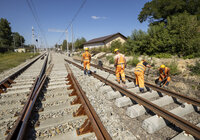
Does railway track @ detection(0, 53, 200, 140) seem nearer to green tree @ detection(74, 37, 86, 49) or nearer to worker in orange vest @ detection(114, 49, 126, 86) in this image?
worker in orange vest @ detection(114, 49, 126, 86)

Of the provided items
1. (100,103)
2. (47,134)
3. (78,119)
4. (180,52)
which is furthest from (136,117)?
(180,52)

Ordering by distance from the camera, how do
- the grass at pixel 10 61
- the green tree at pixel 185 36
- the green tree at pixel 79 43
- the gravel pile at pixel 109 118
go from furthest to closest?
the green tree at pixel 79 43 → the grass at pixel 10 61 → the green tree at pixel 185 36 → the gravel pile at pixel 109 118

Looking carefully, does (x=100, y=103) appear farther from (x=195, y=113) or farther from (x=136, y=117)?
(x=195, y=113)

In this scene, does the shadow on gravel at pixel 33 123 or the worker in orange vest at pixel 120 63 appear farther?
the worker in orange vest at pixel 120 63

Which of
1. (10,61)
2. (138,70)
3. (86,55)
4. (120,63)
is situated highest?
(86,55)

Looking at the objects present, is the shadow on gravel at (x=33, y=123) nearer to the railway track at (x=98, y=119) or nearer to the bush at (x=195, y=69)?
the railway track at (x=98, y=119)

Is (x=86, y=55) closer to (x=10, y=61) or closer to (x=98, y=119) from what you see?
(x=98, y=119)

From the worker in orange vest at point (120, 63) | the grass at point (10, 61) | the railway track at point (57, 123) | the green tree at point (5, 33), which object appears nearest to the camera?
the railway track at point (57, 123)

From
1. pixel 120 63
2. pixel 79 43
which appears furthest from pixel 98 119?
pixel 79 43

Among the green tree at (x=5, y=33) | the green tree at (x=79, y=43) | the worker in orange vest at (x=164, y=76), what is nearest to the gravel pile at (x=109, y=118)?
the worker in orange vest at (x=164, y=76)

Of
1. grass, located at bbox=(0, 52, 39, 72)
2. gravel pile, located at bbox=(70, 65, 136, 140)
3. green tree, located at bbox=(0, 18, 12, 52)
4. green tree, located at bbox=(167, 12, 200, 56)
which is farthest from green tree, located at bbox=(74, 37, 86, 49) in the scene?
gravel pile, located at bbox=(70, 65, 136, 140)

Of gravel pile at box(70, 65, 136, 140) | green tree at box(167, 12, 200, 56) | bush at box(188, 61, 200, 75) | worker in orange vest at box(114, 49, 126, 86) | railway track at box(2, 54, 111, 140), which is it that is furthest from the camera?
green tree at box(167, 12, 200, 56)

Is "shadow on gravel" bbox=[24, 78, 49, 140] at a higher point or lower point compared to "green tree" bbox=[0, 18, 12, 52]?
lower

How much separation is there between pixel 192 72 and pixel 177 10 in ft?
70.9
